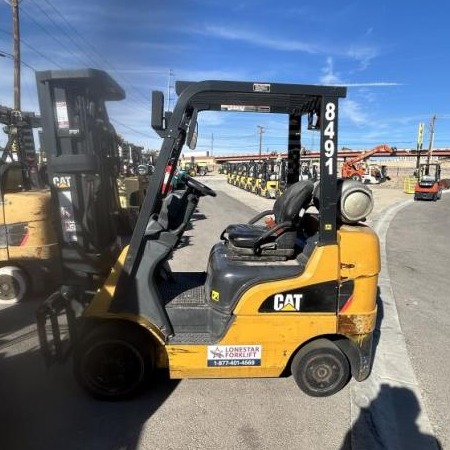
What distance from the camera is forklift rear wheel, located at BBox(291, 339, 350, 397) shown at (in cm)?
341

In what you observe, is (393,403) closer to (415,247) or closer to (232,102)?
(232,102)

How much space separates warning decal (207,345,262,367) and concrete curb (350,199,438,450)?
881 mm

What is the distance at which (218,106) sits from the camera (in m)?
3.50

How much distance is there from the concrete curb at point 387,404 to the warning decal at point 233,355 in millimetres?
881

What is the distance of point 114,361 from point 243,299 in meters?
1.17

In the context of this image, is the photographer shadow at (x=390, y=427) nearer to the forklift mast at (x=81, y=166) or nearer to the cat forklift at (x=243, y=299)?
the cat forklift at (x=243, y=299)

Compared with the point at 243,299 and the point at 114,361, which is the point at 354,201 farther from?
the point at 114,361

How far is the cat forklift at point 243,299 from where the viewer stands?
3.19 metres

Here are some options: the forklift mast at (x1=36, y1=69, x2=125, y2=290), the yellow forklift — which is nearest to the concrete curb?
the forklift mast at (x1=36, y1=69, x2=125, y2=290)

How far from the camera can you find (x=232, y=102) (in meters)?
3.46

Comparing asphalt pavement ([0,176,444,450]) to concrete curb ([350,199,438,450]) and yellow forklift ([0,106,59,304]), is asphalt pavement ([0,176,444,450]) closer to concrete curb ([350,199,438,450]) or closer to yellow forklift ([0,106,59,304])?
concrete curb ([350,199,438,450])

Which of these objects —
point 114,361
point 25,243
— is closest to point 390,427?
point 114,361

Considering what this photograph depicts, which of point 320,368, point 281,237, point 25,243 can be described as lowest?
point 320,368

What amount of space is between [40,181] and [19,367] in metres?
5.47
